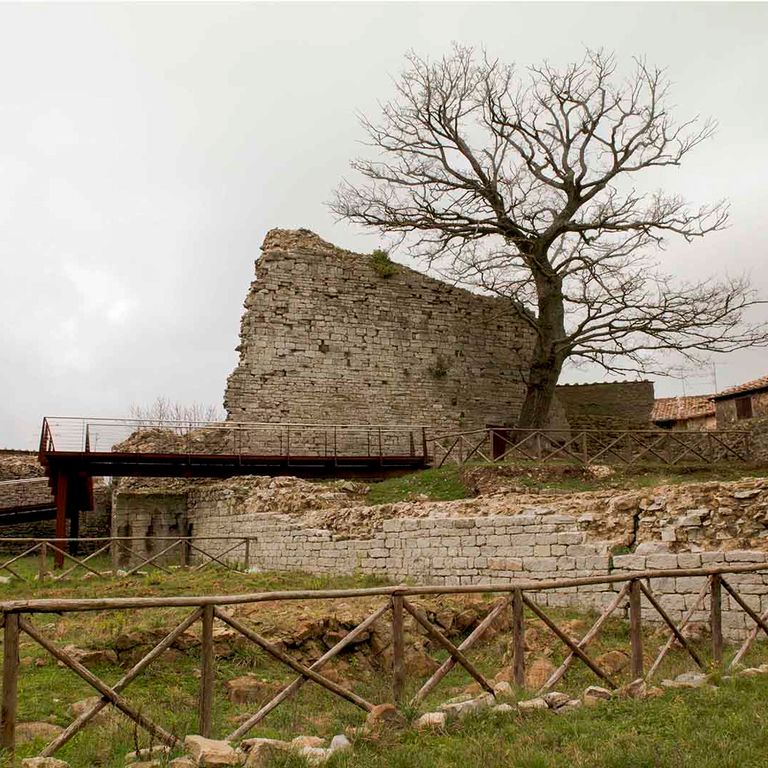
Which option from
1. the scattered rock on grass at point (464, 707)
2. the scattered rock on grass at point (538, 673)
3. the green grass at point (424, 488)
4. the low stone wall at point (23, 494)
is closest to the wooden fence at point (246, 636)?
the scattered rock on grass at point (464, 707)

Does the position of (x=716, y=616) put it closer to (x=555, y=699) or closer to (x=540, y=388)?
(x=555, y=699)

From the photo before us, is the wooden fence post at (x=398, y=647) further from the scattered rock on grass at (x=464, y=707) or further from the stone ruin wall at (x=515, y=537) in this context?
the stone ruin wall at (x=515, y=537)

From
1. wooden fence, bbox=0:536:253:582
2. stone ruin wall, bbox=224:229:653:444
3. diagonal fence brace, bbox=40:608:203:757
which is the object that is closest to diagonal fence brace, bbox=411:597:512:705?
diagonal fence brace, bbox=40:608:203:757

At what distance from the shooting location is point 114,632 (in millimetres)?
8430

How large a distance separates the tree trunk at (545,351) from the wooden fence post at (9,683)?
19.3 meters

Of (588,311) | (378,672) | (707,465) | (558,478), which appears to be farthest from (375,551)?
(588,311)

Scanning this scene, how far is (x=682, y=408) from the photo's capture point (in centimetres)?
4034

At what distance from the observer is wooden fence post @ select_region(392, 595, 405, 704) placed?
585 centimetres

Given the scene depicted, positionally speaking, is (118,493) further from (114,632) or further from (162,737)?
(162,737)

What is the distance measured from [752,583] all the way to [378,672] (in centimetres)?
463

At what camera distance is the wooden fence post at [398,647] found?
5852 mm

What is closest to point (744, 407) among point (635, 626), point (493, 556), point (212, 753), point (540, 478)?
point (540, 478)

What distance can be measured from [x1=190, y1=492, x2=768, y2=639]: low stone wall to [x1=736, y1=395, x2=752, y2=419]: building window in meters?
21.4

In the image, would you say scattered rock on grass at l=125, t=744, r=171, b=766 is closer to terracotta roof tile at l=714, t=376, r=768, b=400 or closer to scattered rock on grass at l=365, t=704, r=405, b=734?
scattered rock on grass at l=365, t=704, r=405, b=734
